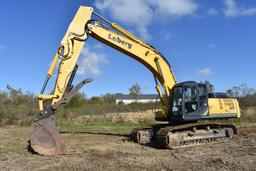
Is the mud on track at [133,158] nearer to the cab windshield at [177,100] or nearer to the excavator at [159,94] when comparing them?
the excavator at [159,94]

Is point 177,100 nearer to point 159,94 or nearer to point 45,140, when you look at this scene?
point 159,94

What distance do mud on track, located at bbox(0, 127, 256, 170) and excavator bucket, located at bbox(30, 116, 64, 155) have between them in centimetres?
27

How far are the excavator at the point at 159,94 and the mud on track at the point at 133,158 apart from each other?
65 centimetres

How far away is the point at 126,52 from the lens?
14.7 meters

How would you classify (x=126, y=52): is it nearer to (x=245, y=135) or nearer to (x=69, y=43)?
(x=69, y=43)

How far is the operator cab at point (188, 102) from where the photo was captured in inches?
565

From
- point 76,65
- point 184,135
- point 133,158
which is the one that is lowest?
point 133,158

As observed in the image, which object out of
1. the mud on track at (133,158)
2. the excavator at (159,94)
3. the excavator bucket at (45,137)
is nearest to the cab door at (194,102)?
the excavator at (159,94)

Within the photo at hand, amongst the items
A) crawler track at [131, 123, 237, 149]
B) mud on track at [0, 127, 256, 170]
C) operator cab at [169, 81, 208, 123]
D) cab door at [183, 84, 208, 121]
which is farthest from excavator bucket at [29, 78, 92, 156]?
cab door at [183, 84, 208, 121]

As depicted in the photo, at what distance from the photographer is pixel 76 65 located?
13047 mm

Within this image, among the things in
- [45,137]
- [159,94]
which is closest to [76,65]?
[45,137]

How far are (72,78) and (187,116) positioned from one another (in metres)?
4.38

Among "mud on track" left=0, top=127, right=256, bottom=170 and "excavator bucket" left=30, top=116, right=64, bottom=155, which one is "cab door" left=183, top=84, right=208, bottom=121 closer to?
"mud on track" left=0, top=127, right=256, bottom=170

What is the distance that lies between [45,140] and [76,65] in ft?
9.33
